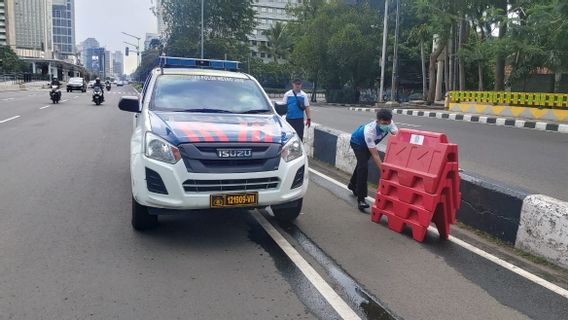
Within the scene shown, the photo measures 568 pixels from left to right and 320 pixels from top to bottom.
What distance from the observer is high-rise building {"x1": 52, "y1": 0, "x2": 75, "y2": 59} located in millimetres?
161500

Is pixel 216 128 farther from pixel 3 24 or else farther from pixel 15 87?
pixel 3 24

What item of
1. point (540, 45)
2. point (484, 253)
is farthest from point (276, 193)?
point (540, 45)

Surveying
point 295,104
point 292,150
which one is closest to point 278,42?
point 295,104

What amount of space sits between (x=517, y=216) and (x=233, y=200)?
2899 mm

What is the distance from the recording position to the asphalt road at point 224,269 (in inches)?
144

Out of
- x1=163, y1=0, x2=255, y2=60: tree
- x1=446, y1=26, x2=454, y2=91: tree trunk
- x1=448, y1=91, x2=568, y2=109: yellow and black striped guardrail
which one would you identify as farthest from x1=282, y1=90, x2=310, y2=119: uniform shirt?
x1=163, y1=0, x2=255, y2=60: tree

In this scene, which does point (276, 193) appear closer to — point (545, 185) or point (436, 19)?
point (545, 185)

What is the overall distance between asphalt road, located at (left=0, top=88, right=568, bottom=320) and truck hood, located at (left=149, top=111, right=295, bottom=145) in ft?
2.63

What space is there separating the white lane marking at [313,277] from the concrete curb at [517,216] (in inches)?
89.0

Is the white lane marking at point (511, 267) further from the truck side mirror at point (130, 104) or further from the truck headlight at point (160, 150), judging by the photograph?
the truck side mirror at point (130, 104)

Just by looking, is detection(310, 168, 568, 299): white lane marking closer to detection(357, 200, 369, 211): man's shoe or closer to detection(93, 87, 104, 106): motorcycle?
detection(357, 200, 369, 211): man's shoe

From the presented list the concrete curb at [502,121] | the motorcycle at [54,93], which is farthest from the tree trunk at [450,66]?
the motorcycle at [54,93]

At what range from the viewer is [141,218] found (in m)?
5.16

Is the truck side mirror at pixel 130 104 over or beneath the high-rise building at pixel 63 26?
beneath
